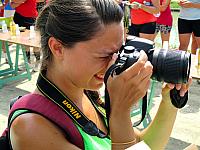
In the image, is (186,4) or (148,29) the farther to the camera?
(148,29)

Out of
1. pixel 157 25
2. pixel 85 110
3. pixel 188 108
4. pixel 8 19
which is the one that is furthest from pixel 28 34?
pixel 85 110

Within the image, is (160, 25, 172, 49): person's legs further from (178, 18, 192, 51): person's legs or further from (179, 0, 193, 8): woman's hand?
(179, 0, 193, 8): woman's hand

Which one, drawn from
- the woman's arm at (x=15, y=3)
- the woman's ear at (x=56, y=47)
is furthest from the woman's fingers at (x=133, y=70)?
the woman's arm at (x=15, y=3)

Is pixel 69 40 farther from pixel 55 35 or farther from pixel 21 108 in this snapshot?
pixel 21 108

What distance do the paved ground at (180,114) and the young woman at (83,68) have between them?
2175 millimetres

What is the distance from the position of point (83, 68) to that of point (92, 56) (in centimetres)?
5

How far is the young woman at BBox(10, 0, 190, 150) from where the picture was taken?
1146mm

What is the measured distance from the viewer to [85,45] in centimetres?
123

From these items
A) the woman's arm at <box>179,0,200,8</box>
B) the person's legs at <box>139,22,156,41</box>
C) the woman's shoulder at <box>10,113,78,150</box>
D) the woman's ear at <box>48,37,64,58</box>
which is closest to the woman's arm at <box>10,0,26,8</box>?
the person's legs at <box>139,22,156,41</box>

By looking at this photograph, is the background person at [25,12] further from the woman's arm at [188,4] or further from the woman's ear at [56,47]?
the woman's ear at [56,47]

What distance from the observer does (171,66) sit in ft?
4.17

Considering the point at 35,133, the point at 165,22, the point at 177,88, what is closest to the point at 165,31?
the point at 165,22

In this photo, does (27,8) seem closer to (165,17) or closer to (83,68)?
(165,17)

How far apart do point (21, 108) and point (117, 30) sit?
0.43 meters
